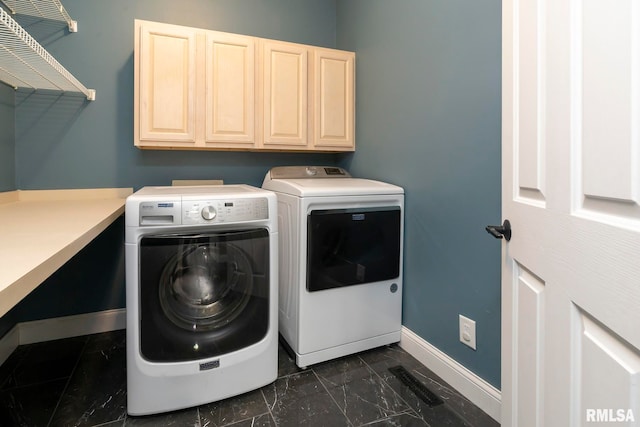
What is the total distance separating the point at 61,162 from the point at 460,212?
93.8 inches

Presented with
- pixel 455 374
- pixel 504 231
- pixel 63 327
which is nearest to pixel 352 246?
pixel 455 374

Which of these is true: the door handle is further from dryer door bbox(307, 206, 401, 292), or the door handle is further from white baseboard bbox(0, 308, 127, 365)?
white baseboard bbox(0, 308, 127, 365)

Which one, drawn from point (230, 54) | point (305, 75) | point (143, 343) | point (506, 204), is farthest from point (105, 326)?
point (506, 204)

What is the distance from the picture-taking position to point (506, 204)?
977mm

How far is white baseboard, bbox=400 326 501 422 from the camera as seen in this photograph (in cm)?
142

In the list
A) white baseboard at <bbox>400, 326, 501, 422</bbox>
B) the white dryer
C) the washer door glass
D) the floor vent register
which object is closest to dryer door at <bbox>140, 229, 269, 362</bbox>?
the washer door glass

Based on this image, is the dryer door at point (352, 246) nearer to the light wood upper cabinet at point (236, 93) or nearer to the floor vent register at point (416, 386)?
the floor vent register at point (416, 386)

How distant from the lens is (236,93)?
83.8 inches

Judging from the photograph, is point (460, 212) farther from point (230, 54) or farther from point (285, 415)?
point (230, 54)

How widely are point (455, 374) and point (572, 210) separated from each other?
124cm

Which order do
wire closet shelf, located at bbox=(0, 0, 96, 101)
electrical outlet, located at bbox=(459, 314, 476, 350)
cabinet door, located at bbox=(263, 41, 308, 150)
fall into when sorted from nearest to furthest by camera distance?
wire closet shelf, located at bbox=(0, 0, 96, 101), electrical outlet, located at bbox=(459, 314, 476, 350), cabinet door, located at bbox=(263, 41, 308, 150)

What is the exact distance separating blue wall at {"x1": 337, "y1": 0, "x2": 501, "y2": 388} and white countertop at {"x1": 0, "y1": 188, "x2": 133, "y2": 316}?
4.94 ft

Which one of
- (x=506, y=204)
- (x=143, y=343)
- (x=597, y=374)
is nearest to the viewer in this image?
(x=597, y=374)

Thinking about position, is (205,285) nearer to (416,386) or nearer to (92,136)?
(416,386)
